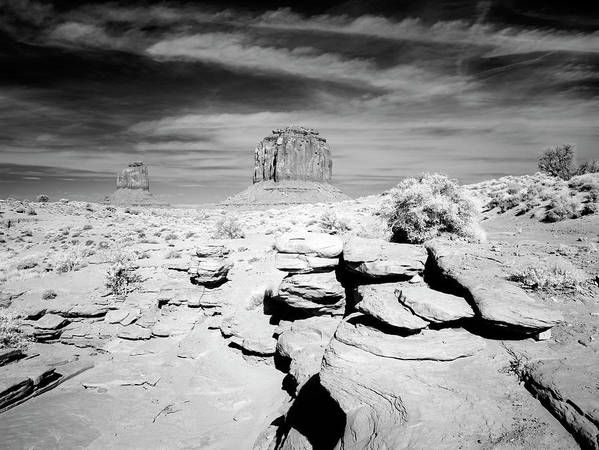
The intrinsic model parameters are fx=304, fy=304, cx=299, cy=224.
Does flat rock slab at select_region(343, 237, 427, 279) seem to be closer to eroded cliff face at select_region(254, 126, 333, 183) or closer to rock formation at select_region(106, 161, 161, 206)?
eroded cliff face at select_region(254, 126, 333, 183)

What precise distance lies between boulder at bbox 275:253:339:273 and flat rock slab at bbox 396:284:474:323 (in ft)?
11.5

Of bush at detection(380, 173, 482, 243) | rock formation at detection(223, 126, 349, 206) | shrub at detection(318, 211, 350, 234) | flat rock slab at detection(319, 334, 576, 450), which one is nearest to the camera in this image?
flat rock slab at detection(319, 334, 576, 450)

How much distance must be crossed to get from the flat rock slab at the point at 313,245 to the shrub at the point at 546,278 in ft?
15.9

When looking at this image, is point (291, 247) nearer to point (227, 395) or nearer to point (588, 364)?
point (227, 395)

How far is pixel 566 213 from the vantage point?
44.0 feet

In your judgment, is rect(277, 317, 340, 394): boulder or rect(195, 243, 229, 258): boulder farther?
rect(195, 243, 229, 258): boulder

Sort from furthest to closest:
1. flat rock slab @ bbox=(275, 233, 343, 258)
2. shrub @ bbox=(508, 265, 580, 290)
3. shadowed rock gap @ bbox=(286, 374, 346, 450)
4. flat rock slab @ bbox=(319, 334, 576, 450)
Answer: flat rock slab @ bbox=(275, 233, 343, 258)
shrub @ bbox=(508, 265, 580, 290)
shadowed rock gap @ bbox=(286, 374, 346, 450)
flat rock slab @ bbox=(319, 334, 576, 450)

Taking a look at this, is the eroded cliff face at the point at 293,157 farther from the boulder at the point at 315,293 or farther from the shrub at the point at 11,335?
the boulder at the point at 315,293

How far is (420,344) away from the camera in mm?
5535

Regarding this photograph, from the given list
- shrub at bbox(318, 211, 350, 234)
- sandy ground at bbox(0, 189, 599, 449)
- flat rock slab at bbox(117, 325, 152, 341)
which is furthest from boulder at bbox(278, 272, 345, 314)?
shrub at bbox(318, 211, 350, 234)

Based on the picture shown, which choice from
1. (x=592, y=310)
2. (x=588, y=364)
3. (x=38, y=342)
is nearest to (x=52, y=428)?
(x=38, y=342)

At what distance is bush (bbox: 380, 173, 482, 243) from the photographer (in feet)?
36.3

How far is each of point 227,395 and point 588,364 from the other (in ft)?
26.4

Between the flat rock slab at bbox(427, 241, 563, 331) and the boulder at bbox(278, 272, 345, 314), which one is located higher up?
the flat rock slab at bbox(427, 241, 563, 331)
